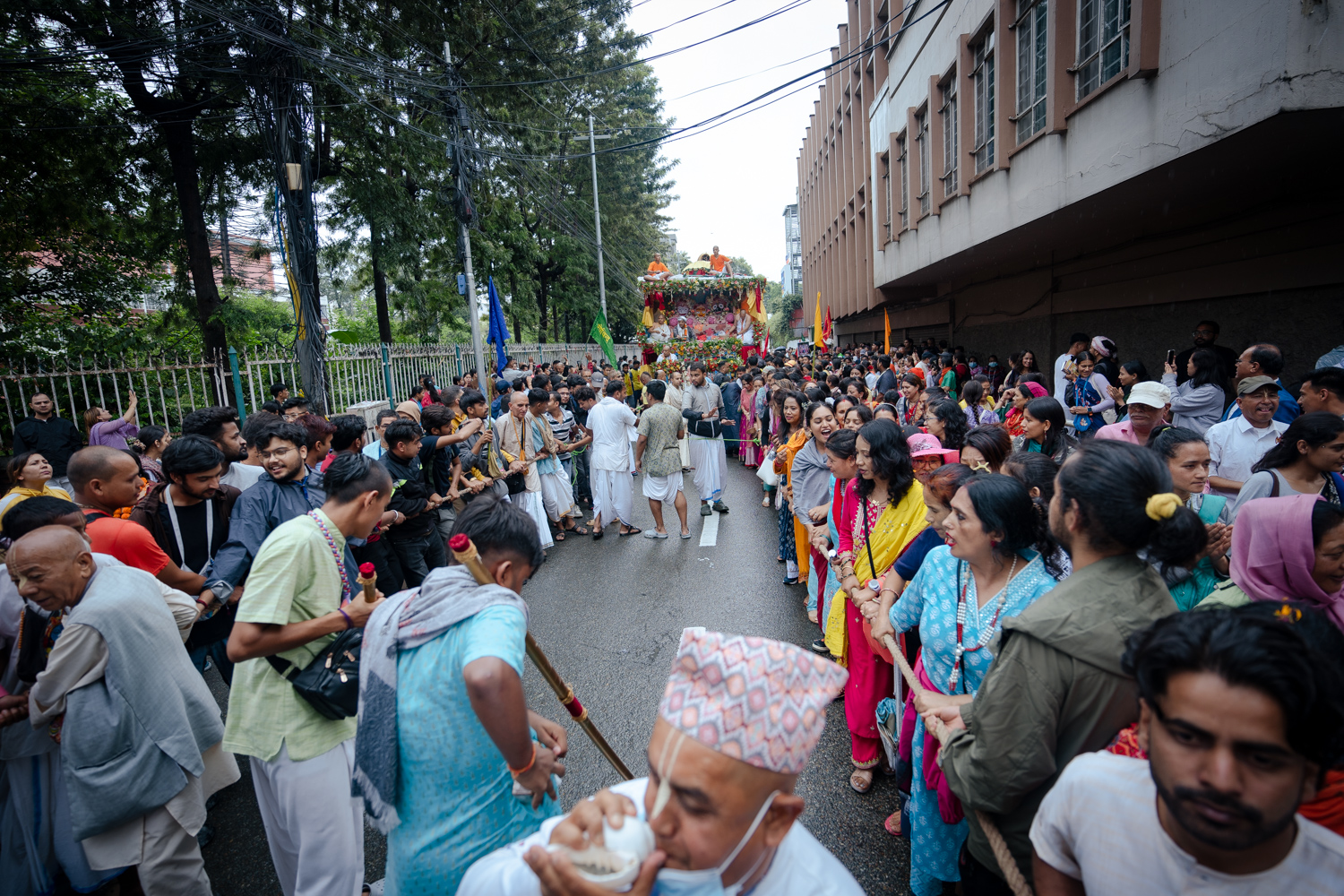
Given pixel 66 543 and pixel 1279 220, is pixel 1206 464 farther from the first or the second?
pixel 1279 220

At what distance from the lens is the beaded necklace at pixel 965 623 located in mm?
2127

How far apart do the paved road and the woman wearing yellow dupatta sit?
10.7 inches

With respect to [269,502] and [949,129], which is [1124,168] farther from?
[269,502]

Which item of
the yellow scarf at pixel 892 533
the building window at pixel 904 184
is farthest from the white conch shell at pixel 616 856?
the building window at pixel 904 184

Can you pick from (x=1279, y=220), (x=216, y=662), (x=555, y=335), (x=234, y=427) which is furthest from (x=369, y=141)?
(x=555, y=335)

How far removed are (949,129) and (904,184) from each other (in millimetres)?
3346

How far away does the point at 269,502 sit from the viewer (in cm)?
320

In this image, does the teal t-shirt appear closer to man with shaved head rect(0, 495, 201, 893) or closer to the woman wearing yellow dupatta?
man with shaved head rect(0, 495, 201, 893)

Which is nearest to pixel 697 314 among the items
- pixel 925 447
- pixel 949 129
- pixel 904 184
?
pixel 904 184

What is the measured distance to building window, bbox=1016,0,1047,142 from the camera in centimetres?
823

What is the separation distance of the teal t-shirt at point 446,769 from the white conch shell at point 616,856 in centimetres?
64

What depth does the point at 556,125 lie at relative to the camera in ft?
74.7

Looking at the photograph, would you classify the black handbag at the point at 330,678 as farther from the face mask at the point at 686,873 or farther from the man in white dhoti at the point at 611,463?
the man in white dhoti at the point at 611,463

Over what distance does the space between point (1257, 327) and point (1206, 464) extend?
6.16 m
